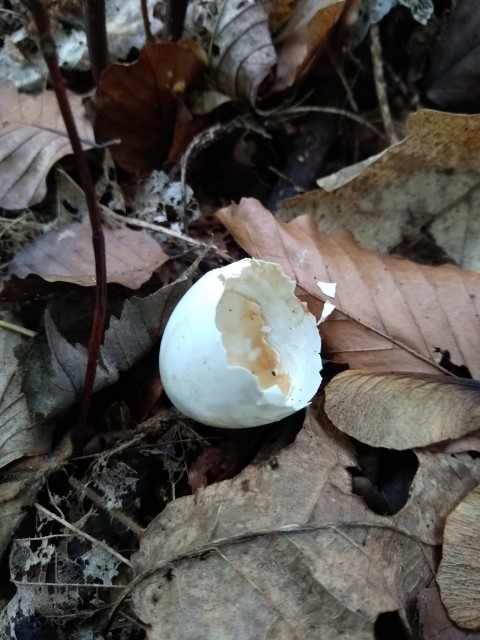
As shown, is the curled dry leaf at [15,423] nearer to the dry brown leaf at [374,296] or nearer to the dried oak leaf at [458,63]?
the dry brown leaf at [374,296]

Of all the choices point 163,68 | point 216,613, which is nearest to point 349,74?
point 163,68

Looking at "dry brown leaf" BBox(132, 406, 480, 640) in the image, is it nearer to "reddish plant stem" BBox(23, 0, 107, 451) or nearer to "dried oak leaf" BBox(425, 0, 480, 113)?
"reddish plant stem" BBox(23, 0, 107, 451)

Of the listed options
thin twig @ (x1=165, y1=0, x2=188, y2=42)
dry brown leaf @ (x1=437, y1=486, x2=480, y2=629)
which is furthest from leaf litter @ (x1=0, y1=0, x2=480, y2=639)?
thin twig @ (x1=165, y1=0, x2=188, y2=42)

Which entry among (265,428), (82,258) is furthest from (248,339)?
(82,258)

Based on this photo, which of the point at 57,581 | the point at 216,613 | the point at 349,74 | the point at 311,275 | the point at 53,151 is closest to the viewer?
the point at 216,613

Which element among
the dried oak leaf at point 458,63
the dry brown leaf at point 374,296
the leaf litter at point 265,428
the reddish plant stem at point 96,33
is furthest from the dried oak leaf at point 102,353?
the dried oak leaf at point 458,63

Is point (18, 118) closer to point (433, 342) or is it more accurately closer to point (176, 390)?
point (176, 390)

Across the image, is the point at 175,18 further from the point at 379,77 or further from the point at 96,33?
the point at 379,77

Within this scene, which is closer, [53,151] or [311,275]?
[311,275]
